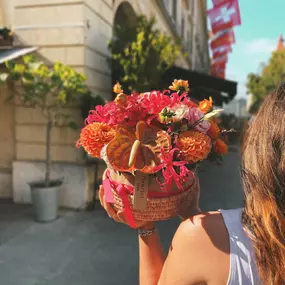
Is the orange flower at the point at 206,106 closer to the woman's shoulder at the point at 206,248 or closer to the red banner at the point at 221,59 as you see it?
the woman's shoulder at the point at 206,248

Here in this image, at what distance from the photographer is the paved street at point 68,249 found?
365 centimetres

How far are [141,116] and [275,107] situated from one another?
47 centimetres

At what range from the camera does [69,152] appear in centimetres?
584

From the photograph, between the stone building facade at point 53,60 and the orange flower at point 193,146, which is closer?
the orange flower at point 193,146

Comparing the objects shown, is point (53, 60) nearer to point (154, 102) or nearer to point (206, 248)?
point (154, 102)

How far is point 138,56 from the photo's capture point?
19.8 ft

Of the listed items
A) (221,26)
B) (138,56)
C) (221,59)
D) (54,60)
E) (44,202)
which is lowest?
(44,202)

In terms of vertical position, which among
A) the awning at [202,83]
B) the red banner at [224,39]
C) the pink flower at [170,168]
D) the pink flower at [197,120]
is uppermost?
the red banner at [224,39]

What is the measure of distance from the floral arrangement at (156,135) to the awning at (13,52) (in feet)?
14.3

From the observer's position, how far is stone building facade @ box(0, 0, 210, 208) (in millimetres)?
5609

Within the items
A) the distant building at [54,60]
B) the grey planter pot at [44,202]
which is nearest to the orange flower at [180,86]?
the grey planter pot at [44,202]

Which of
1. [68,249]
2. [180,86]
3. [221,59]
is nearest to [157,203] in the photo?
[180,86]

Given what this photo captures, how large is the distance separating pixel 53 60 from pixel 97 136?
481 centimetres

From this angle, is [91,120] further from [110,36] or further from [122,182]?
[110,36]
